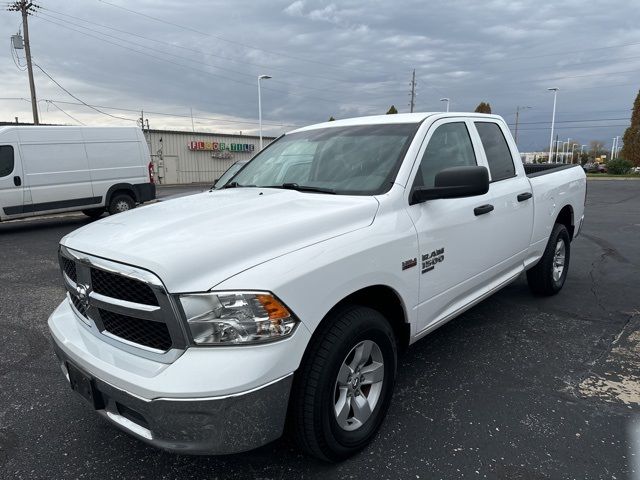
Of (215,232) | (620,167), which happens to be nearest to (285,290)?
(215,232)

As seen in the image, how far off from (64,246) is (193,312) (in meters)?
1.10

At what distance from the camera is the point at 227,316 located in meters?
1.90

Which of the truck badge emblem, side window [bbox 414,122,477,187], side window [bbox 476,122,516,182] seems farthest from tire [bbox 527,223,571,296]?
the truck badge emblem

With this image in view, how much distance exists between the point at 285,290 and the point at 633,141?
178 ft

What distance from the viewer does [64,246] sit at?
8.22 feet

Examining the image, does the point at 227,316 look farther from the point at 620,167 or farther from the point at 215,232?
the point at 620,167

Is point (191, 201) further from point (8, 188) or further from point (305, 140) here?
point (8, 188)

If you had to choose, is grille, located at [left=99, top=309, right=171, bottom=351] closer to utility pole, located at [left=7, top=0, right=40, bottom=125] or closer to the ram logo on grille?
the ram logo on grille

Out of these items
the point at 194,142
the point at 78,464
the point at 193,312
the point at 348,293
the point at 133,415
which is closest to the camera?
the point at 193,312

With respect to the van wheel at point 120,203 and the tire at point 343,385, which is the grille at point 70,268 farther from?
the van wheel at point 120,203

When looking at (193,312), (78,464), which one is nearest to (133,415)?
(193,312)

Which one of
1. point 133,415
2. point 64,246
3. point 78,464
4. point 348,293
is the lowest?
point 78,464

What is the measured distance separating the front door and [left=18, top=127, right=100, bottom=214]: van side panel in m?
9.99

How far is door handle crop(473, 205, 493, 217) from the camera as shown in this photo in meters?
3.28
